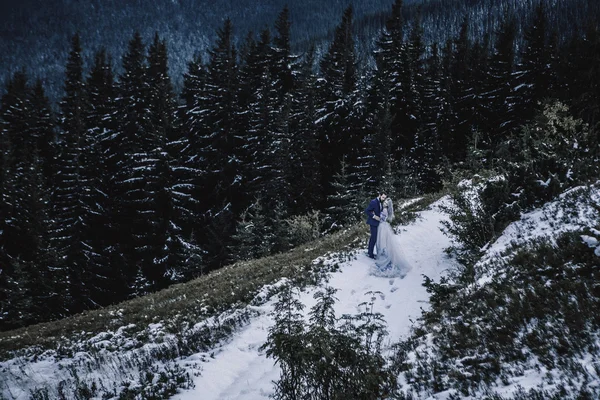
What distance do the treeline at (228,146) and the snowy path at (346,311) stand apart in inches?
673

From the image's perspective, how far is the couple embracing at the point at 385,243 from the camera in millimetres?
11797

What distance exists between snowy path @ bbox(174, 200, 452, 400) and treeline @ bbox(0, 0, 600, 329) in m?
17.1

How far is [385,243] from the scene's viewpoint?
12.3m

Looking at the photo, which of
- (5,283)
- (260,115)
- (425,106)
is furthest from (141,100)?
(425,106)

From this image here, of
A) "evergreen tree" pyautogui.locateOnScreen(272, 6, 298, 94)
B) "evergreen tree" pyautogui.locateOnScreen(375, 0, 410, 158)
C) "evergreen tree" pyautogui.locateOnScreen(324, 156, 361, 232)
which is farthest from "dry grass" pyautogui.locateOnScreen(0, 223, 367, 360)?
"evergreen tree" pyautogui.locateOnScreen(272, 6, 298, 94)

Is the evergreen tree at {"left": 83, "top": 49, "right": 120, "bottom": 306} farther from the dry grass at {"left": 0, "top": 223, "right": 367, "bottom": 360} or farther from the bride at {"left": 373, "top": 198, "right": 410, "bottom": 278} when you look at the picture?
the bride at {"left": 373, "top": 198, "right": 410, "bottom": 278}

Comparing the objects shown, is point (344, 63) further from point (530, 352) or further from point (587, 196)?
point (530, 352)

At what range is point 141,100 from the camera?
48.7m

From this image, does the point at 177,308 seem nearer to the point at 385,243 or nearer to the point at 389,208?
the point at 385,243

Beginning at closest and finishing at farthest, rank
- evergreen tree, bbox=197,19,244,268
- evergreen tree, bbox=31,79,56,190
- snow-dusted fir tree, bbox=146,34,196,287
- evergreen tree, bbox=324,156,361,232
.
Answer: snow-dusted fir tree, bbox=146,34,196,287
evergreen tree, bbox=324,156,361,232
evergreen tree, bbox=197,19,244,268
evergreen tree, bbox=31,79,56,190

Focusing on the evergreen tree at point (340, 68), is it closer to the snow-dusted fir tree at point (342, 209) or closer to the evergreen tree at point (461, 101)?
the evergreen tree at point (461, 101)

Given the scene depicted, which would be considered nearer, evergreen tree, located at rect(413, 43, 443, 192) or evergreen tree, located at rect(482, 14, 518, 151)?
evergreen tree, located at rect(482, 14, 518, 151)

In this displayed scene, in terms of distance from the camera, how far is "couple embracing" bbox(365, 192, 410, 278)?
1180 centimetres

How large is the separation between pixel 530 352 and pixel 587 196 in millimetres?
6119
